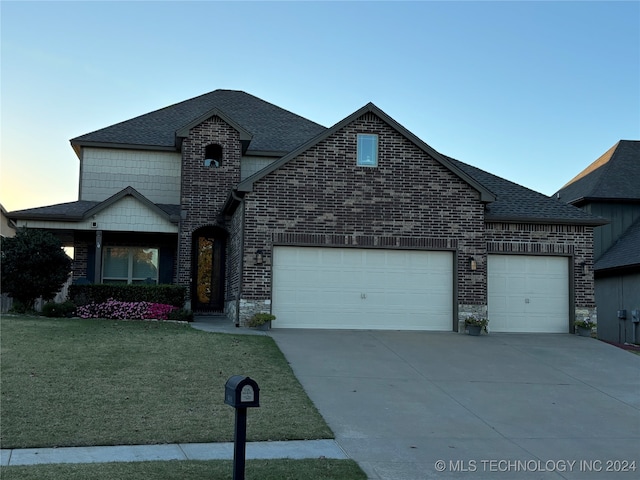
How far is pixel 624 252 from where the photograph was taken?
24000mm

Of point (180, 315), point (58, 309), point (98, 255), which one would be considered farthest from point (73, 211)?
point (180, 315)

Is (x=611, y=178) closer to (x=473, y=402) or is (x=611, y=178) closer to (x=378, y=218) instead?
(x=378, y=218)

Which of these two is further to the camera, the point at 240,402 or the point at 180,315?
the point at 180,315

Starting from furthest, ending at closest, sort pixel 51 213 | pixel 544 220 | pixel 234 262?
1. pixel 51 213
2. pixel 234 262
3. pixel 544 220

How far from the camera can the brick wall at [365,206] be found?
18.0 m

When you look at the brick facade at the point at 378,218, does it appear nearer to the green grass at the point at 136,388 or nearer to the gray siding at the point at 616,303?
the green grass at the point at 136,388

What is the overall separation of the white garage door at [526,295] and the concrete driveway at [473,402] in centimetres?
151

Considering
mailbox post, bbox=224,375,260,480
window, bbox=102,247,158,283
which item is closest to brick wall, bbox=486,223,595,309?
window, bbox=102,247,158,283

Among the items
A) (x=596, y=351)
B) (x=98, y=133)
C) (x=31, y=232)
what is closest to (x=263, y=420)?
(x=596, y=351)

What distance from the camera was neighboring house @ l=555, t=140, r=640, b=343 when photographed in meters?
22.9

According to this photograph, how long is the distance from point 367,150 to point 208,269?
7.27 meters

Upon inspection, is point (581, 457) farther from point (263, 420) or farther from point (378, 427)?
point (263, 420)

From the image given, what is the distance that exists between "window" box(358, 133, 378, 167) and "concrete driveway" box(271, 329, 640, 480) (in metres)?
4.63

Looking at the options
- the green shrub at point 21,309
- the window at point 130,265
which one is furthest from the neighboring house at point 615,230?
the green shrub at point 21,309
